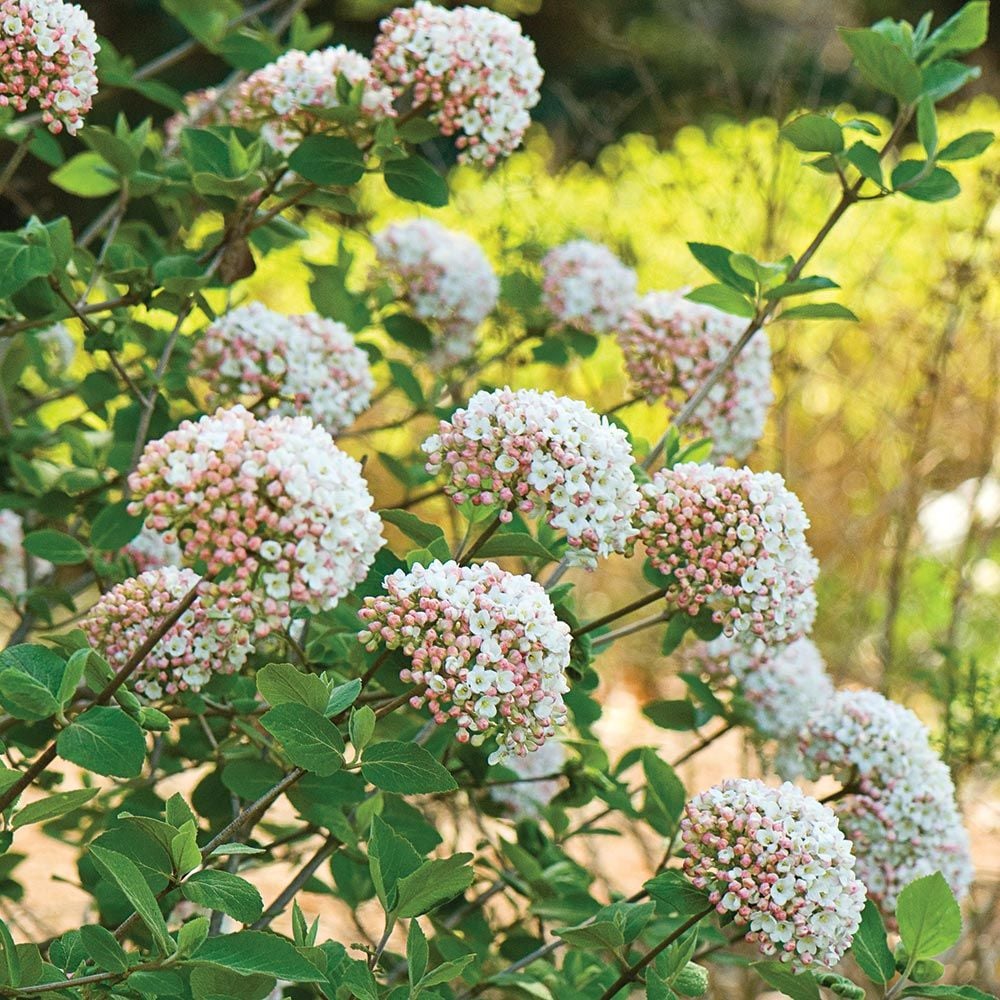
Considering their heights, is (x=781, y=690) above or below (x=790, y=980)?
above

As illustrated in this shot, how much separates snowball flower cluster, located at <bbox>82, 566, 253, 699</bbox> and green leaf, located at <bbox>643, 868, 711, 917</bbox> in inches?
22.6

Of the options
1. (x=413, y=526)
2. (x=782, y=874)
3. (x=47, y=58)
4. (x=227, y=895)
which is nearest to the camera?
(x=227, y=895)

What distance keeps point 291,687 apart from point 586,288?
1.52 m

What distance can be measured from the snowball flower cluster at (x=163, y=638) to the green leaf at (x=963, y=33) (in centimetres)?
141

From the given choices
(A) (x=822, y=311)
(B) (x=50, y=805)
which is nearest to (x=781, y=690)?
(A) (x=822, y=311)

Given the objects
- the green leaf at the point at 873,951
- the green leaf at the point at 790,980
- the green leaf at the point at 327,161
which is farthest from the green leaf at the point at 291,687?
the green leaf at the point at 327,161

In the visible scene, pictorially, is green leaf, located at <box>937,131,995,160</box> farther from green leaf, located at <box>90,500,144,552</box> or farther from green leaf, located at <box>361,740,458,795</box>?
green leaf, located at <box>90,500,144,552</box>

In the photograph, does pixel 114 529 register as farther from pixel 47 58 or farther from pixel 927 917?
pixel 927 917

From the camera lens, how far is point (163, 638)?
163 cm

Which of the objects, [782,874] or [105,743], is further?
[782,874]

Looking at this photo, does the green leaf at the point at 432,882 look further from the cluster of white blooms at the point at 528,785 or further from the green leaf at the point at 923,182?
the green leaf at the point at 923,182

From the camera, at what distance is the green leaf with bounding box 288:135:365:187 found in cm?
204

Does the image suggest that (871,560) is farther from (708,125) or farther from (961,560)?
(708,125)

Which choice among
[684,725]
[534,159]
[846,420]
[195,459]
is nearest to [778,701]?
[684,725]
